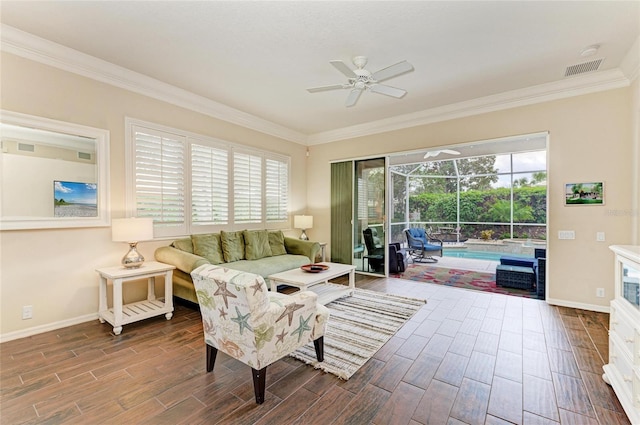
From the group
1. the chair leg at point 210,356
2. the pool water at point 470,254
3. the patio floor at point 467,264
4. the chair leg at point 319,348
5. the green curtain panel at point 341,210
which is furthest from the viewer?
the pool water at point 470,254

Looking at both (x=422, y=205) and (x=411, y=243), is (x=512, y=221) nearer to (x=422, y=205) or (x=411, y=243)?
(x=422, y=205)

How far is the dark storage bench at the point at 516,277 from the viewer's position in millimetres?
4906

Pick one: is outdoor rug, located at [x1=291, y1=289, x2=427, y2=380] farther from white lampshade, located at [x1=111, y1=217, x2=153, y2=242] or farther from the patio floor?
the patio floor

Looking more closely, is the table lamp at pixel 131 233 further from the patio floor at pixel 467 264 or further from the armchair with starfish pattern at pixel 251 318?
the patio floor at pixel 467 264

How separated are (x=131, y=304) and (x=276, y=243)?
2403 millimetres

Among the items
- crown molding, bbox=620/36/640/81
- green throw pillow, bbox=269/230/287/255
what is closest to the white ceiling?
crown molding, bbox=620/36/640/81

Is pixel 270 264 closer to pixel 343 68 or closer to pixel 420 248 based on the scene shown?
pixel 343 68

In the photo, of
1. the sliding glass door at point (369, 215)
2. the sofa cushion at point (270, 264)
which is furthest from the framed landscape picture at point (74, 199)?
the sliding glass door at point (369, 215)

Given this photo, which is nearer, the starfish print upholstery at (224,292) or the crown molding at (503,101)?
the starfish print upholstery at (224,292)

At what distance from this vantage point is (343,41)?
2963 mm

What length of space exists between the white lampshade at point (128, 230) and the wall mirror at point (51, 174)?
372 millimetres

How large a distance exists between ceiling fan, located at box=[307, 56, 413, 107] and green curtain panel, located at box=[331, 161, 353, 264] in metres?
2.52

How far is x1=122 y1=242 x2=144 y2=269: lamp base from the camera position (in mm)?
3354

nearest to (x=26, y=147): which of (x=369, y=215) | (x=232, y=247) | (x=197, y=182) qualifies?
(x=197, y=182)
